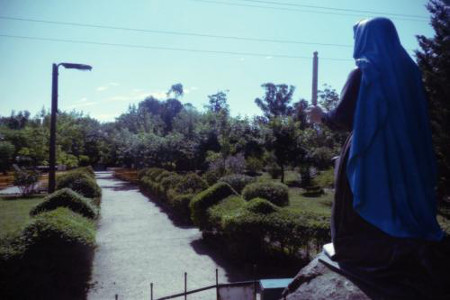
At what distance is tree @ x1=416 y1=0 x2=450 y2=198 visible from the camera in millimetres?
9000

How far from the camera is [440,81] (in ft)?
29.9

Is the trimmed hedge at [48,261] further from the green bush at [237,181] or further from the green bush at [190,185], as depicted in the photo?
the green bush at [237,181]

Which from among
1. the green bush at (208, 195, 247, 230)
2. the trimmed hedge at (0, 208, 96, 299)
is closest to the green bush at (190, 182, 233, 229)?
the green bush at (208, 195, 247, 230)

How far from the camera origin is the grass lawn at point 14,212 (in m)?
9.79

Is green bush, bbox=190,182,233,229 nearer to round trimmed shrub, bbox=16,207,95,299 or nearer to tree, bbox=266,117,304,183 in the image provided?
round trimmed shrub, bbox=16,207,95,299

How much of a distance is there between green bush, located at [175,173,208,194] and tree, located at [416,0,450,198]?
728 centimetres

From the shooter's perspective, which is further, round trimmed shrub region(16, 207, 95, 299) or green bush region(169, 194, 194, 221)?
green bush region(169, 194, 194, 221)

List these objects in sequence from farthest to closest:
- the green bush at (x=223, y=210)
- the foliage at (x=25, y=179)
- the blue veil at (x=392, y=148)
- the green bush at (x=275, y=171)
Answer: the green bush at (x=275, y=171) → the foliage at (x=25, y=179) → the green bush at (x=223, y=210) → the blue veil at (x=392, y=148)

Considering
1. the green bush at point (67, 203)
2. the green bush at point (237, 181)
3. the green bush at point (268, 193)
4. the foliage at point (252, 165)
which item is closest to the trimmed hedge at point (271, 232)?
the green bush at point (67, 203)

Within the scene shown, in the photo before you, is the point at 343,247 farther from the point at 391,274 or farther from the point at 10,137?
the point at 10,137

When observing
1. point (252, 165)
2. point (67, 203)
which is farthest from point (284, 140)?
point (67, 203)

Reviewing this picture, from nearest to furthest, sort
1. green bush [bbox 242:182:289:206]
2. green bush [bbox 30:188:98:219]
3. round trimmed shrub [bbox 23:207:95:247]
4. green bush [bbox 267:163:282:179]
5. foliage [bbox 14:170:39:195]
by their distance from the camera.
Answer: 1. round trimmed shrub [bbox 23:207:95:247]
2. green bush [bbox 30:188:98:219]
3. green bush [bbox 242:182:289:206]
4. foliage [bbox 14:170:39:195]
5. green bush [bbox 267:163:282:179]

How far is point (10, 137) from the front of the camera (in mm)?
31984

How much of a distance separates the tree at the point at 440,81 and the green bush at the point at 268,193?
5.00 meters
